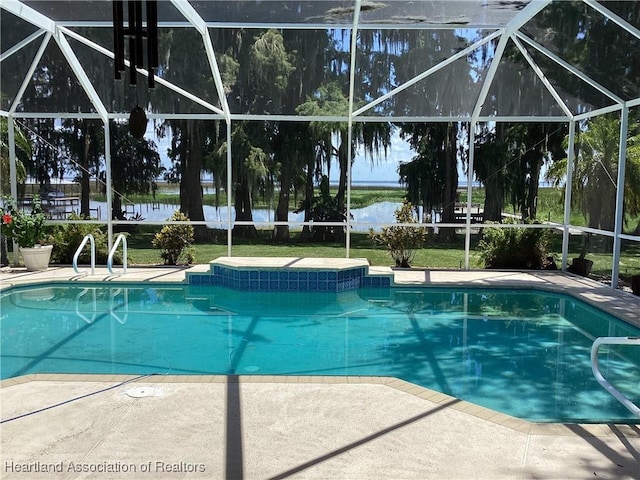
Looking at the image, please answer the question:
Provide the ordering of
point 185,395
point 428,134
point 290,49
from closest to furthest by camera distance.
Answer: point 185,395 < point 290,49 < point 428,134

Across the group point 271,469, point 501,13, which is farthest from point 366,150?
point 271,469

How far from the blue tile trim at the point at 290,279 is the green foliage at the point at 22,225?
264 centimetres

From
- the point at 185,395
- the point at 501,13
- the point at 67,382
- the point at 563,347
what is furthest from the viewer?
the point at 501,13

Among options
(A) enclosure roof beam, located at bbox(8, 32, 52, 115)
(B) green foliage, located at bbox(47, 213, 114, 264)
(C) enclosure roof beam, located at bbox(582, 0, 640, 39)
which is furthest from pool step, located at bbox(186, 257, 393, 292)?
(C) enclosure roof beam, located at bbox(582, 0, 640, 39)

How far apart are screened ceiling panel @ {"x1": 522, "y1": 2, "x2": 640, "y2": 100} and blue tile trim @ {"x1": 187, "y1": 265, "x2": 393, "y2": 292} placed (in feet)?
12.8

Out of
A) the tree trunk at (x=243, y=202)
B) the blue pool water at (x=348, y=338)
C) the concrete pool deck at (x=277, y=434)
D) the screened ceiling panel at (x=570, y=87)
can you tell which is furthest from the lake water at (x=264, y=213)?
the concrete pool deck at (x=277, y=434)

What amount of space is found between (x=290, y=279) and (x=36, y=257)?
422 cm

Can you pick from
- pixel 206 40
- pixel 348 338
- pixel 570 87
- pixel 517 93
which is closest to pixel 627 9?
pixel 570 87

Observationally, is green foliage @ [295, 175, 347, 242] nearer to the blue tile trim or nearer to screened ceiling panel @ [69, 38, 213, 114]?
screened ceiling panel @ [69, 38, 213, 114]

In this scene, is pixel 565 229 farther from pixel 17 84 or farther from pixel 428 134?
pixel 17 84

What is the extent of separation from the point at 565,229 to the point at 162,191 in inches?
383

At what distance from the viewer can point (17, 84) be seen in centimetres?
818

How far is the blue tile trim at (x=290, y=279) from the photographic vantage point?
8031 mm

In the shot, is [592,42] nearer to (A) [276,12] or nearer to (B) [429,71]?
(B) [429,71]
